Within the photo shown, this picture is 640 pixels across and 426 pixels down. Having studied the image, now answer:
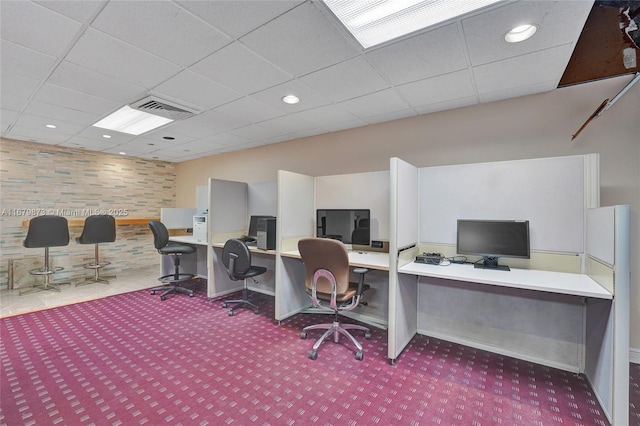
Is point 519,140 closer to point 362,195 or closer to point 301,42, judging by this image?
point 362,195

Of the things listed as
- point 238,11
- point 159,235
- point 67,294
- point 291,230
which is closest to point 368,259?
point 291,230

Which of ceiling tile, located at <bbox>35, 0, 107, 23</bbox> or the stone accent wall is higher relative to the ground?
ceiling tile, located at <bbox>35, 0, 107, 23</bbox>

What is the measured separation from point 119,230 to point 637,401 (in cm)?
743

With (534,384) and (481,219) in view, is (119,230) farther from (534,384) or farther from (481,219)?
(534,384)

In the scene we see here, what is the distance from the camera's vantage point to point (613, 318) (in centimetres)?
165

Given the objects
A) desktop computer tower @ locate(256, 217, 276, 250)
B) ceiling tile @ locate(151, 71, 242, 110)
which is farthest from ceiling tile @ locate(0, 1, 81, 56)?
desktop computer tower @ locate(256, 217, 276, 250)

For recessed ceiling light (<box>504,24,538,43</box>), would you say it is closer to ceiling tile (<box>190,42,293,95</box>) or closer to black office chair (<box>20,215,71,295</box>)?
ceiling tile (<box>190,42,293,95</box>)

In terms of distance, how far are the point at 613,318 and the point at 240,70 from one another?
306 cm

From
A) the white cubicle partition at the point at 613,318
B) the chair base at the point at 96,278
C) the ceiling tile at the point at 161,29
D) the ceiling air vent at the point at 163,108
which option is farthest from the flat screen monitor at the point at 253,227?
the white cubicle partition at the point at 613,318

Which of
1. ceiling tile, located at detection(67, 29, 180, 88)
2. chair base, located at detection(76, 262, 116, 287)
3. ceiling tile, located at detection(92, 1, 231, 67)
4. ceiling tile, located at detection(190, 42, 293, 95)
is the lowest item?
chair base, located at detection(76, 262, 116, 287)

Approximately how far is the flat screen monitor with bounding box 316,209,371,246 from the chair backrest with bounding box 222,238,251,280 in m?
0.92

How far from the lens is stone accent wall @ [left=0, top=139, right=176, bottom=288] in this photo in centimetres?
452

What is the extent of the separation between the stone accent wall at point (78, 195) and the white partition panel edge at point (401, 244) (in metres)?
5.74

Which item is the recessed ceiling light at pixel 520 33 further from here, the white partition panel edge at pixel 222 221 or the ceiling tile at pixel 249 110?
the white partition panel edge at pixel 222 221
